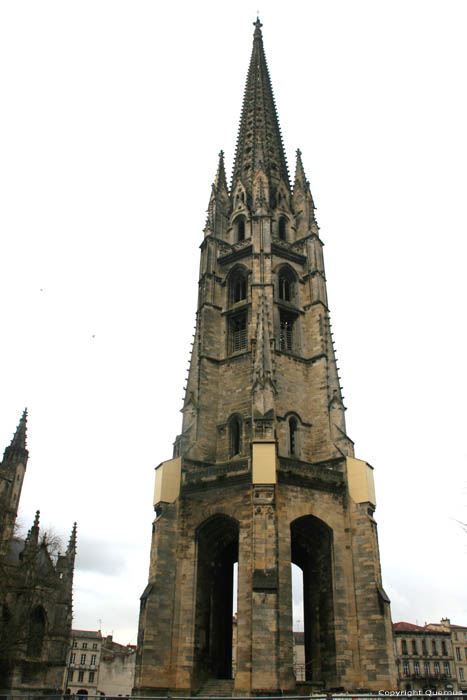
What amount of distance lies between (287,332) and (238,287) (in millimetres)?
4007

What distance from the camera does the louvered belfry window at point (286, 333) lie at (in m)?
29.7

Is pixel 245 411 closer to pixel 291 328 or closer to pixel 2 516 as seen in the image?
pixel 291 328

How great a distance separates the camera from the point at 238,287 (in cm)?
3216

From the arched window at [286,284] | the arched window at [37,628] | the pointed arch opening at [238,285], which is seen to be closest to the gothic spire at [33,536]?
the arched window at [37,628]

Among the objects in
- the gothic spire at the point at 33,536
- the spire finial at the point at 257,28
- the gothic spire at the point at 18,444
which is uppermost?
the spire finial at the point at 257,28

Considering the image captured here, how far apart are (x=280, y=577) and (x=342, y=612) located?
3.07m

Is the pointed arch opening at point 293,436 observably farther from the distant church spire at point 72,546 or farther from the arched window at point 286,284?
the distant church spire at point 72,546

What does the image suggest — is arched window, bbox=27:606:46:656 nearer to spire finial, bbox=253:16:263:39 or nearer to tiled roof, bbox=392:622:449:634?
tiled roof, bbox=392:622:449:634

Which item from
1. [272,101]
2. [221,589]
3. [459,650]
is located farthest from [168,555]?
[459,650]

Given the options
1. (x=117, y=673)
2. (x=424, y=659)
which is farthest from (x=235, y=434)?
(x=117, y=673)

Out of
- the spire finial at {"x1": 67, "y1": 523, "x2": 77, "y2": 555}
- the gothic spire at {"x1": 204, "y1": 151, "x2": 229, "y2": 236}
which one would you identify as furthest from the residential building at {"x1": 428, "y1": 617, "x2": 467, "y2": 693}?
the gothic spire at {"x1": 204, "y1": 151, "x2": 229, "y2": 236}

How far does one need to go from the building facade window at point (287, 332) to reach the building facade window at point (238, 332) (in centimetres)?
188

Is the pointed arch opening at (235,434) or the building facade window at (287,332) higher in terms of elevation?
the building facade window at (287,332)

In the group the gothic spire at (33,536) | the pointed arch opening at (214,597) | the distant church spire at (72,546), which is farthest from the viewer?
the distant church spire at (72,546)
